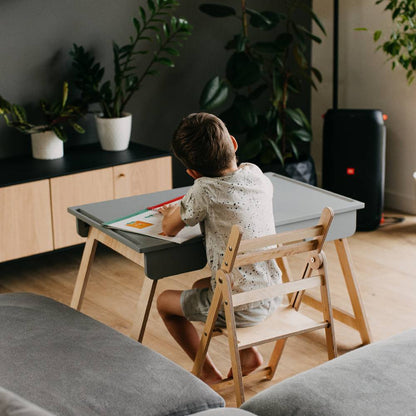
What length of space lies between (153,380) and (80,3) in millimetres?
2831

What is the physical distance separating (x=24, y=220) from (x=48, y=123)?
61 cm

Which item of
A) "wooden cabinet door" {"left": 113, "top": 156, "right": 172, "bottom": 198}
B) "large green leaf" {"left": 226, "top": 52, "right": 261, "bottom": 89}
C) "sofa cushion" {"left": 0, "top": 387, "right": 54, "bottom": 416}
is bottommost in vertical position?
"wooden cabinet door" {"left": 113, "top": 156, "right": 172, "bottom": 198}

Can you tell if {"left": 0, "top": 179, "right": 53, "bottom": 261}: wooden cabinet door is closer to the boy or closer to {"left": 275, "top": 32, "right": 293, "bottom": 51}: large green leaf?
the boy

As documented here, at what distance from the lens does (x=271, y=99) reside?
485 cm

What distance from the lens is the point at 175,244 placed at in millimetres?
2619

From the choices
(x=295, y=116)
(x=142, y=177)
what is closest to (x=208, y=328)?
(x=142, y=177)

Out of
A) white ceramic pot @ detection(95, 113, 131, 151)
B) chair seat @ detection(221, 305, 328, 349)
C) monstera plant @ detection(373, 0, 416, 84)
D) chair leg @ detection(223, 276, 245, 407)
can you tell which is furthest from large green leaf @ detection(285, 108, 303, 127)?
chair leg @ detection(223, 276, 245, 407)

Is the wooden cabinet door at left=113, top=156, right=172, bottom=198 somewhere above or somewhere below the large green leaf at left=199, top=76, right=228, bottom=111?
below

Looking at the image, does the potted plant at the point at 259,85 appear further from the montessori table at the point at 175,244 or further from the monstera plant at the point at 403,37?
the montessori table at the point at 175,244

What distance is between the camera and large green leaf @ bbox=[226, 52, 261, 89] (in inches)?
180

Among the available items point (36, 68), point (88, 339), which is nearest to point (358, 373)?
point (88, 339)

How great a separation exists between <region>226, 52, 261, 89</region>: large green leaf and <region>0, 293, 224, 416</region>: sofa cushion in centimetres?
246

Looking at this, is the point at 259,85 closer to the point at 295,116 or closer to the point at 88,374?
the point at 295,116

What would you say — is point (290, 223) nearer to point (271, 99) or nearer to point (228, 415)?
point (228, 415)
